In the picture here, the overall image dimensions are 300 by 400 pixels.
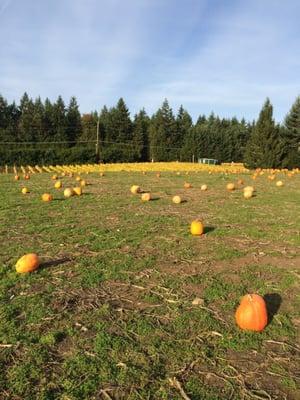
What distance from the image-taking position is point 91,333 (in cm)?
299

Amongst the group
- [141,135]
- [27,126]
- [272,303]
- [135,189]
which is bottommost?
[272,303]

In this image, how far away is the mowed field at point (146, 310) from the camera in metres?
2.45

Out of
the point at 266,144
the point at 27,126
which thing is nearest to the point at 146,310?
the point at 266,144

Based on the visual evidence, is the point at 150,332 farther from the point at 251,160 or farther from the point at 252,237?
the point at 251,160

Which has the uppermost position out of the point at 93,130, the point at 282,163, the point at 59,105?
the point at 59,105

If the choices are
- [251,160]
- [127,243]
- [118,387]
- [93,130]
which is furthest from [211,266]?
[93,130]

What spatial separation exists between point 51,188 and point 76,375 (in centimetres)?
957

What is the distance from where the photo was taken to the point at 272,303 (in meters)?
3.56

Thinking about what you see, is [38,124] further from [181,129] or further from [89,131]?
[181,129]

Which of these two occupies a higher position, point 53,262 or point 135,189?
point 135,189

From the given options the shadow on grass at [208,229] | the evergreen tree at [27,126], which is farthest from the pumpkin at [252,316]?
the evergreen tree at [27,126]

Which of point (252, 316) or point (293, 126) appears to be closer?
point (252, 316)

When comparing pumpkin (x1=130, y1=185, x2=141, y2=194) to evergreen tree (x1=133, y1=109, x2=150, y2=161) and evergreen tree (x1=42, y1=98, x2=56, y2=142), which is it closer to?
evergreen tree (x1=133, y1=109, x2=150, y2=161)

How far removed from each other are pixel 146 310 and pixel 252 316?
94cm
